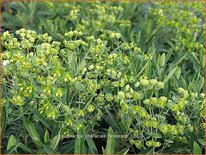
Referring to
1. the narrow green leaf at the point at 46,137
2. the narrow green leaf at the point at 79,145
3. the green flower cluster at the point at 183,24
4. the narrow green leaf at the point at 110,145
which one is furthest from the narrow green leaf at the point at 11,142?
the green flower cluster at the point at 183,24

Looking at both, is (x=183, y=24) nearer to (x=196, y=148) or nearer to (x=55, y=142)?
(x=196, y=148)

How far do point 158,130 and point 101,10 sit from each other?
1361 millimetres

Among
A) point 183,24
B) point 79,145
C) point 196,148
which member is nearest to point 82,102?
point 79,145

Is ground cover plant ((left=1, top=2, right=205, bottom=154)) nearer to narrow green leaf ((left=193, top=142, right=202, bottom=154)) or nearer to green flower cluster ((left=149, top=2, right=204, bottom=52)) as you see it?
narrow green leaf ((left=193, top=142, right=202, bottom=154))

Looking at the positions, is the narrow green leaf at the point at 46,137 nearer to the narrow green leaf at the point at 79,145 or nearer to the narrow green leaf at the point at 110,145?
the narrow green leaf at the point at 79,145

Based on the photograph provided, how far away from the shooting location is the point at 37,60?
2033 millimetres

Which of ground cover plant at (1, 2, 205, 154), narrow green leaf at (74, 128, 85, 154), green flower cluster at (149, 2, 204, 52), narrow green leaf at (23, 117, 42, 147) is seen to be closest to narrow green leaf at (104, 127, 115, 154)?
ground cover plant at (1, 2, 205, 154)

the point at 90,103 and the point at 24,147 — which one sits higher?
the point at 90,103

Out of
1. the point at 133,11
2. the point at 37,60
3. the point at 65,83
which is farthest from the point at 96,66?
the point at 133,11

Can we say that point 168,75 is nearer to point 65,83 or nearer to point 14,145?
point 65,83

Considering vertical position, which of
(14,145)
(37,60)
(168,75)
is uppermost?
(37,60)

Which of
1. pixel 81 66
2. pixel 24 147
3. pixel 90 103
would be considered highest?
pixel 81 66

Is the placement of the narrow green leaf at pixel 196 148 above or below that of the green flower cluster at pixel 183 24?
below

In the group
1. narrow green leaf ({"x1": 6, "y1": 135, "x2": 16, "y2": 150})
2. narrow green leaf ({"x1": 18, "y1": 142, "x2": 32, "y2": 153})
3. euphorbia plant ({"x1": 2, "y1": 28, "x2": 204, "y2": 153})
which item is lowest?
narrow green leaf ({"x1": 18, "y1": 142, "x2": 32, "y2": 153})
